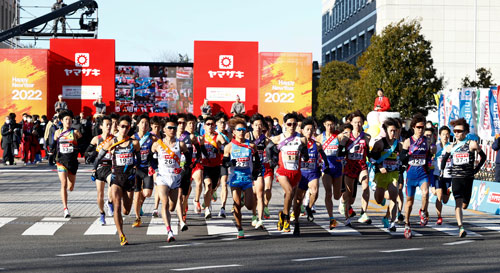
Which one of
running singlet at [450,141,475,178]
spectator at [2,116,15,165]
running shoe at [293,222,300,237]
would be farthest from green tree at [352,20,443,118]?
running shoe at [293,222,300,237]

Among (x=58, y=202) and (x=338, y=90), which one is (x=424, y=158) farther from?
(x=338, y=90)

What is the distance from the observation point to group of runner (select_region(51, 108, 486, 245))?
1374 centimetres

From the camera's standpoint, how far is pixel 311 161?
1494 cm

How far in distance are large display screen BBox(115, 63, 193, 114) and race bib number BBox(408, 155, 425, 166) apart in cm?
2863

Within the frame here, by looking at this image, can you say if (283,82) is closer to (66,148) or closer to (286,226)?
(66,148)

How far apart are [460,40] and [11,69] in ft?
146

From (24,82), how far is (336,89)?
1256 inches

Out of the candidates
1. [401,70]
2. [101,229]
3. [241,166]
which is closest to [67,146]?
[101,229]

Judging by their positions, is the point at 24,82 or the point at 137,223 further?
the point at 24,82

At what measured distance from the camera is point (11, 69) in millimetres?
41000

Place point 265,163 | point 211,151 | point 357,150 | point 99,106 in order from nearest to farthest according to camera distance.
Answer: point 357,150
point 265,163
point 211,151
point 99,106

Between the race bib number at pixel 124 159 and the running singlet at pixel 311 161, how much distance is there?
115 inches

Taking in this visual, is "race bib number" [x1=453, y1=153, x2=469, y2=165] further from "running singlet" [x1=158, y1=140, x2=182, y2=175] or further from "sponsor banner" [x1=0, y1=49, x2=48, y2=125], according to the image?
"sponsor banner" [x1=0, y1=49, x2=48, y2=125]

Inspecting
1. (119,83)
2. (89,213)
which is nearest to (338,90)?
(119,83)
